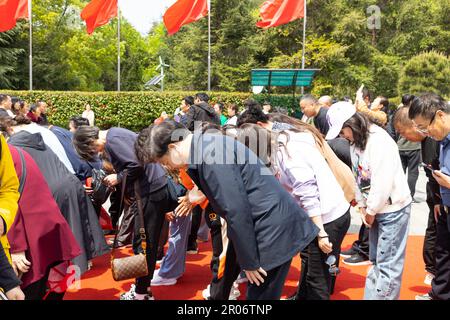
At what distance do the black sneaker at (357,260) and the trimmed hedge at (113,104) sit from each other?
1320cm

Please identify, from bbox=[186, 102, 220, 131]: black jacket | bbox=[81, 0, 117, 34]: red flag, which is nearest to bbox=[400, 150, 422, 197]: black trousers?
bbox=[186, 102, 220, 131]: black jacket

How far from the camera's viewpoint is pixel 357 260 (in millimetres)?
5406

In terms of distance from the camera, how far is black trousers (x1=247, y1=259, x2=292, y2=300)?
8.60ft

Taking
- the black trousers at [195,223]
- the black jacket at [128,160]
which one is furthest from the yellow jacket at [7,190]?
the black trousers at [195,223]

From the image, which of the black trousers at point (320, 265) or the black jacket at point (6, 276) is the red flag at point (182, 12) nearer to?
the black trousers at point (320, 265)

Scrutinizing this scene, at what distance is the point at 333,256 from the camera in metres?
3.33

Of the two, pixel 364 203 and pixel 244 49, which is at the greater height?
pixel 244 49

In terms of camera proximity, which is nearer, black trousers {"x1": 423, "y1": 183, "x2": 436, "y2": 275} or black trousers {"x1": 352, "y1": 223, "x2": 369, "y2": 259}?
black trousers {"x1": 423, "y1": 183, "x2": 436, "y2": 275}

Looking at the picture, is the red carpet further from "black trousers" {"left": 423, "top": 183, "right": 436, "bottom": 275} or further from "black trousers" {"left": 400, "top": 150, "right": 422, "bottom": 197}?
"black trousers" {"left": 400, "top": 150, "right": 422, "bottom": 197}

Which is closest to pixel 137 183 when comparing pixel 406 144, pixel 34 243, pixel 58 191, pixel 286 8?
pixel 58 191

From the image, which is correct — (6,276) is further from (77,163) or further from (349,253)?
(349,253)

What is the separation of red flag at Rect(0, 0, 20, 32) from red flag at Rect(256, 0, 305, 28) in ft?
27.0

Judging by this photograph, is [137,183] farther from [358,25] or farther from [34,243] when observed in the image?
[358,25]

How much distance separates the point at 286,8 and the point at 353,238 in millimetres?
11578
